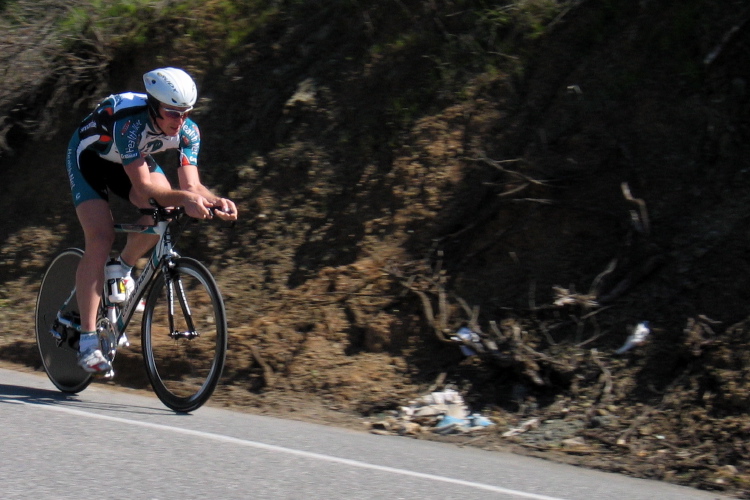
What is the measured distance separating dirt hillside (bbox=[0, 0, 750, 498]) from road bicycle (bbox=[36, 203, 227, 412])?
0.70m

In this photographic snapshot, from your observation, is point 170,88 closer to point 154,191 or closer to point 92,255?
point 154,191

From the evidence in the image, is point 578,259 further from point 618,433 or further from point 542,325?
point 618,433

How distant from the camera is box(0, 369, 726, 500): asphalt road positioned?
421 cm

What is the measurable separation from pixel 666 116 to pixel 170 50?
566 centimetres

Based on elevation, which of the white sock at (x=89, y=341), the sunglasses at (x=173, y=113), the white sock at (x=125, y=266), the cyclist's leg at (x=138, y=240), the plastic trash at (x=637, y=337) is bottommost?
the white sock at (x=89, y=341)

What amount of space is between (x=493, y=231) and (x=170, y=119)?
9.88 feet

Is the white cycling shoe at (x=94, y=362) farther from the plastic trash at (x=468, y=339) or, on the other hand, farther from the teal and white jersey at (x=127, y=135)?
Answer: the plastic trash at (x=468, y=339)

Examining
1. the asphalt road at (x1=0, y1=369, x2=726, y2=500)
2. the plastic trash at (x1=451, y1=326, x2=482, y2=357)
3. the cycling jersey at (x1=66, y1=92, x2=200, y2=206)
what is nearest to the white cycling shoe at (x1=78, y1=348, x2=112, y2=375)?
the asphalt road at (x1=0, y1=369, x2=726, y2=500)

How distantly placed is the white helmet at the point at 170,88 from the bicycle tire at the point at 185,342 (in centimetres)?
96

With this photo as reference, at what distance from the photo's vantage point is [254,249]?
27.5 feet

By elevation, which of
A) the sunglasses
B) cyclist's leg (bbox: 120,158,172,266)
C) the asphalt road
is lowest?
the asphalt road

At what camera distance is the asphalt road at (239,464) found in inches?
166

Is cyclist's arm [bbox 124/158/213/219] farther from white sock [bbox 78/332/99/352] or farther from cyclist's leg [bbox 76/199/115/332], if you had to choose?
white sock [bbox 78/332/99/352]

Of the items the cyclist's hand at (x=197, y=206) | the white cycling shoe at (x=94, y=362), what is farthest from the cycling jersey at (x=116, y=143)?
the white cycling shoe at (x=94, y=362)
